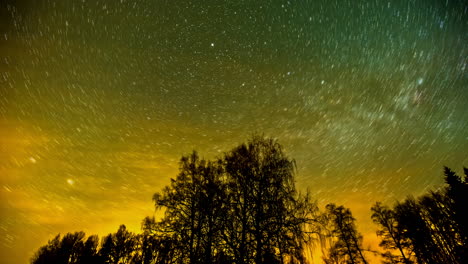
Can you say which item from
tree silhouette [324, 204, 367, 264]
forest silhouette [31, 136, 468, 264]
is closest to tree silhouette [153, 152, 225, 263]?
forest silhouette [31, 136, 468, 264]

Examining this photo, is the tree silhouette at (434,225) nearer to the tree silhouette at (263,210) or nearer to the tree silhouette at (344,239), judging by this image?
the tree silhouette at (344,239)

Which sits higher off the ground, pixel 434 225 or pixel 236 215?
pixel 434 225

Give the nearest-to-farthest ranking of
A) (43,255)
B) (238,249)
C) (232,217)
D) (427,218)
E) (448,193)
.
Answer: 1. (238,249)
2. (232,217)
3. (448,193)
4. (427,218)
5. (43,255)

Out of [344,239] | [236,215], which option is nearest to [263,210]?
[236,215]

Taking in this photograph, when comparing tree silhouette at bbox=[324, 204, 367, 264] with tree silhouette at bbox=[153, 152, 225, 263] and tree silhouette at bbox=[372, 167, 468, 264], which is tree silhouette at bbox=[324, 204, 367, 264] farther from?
tree silhouette at bbox=[153, 152, 225, 263]

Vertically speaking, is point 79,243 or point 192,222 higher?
point 79,243

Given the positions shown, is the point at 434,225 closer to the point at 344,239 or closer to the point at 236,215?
the point at 344,239

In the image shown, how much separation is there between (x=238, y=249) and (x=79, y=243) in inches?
1762

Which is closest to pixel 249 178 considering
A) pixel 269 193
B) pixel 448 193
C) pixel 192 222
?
pixel 269 193

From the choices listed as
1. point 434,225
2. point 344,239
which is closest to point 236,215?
A: point 344,239

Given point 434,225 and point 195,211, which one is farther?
point 434,225

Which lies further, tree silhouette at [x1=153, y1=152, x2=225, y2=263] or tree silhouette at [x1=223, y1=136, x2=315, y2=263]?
tree silhouette at [x1=153, y1=152, x2=225, y2=263]

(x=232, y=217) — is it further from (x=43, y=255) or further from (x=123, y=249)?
(x=43, y=255)

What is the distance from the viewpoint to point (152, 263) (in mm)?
28203
